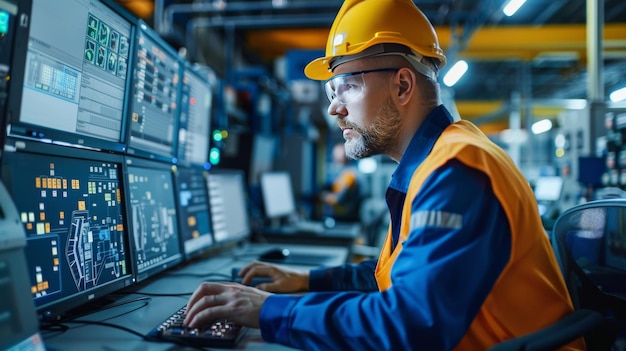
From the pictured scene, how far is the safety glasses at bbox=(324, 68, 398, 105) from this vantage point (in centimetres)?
116

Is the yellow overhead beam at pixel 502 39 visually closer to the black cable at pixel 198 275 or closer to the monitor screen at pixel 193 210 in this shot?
the monitor screen at pixel 193 210

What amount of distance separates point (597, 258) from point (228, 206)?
1.69 meters

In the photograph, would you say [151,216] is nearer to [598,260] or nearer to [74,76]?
[74,76]

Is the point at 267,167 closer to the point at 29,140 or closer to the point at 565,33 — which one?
the point at 29,140

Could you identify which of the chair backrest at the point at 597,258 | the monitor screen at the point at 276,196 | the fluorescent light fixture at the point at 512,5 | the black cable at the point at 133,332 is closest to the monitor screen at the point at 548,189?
the monitor screen at the point at 276,196

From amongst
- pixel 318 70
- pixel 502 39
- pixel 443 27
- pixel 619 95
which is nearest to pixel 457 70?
pixel 619 95

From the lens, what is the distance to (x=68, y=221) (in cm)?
102

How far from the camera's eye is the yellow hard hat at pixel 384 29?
1.13 meters

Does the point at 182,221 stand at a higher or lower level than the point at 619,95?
lower

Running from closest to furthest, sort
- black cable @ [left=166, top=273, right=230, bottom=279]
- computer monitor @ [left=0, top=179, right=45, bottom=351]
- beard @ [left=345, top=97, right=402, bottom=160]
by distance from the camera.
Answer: computer monitor @ [left=0, top=179, right=45, bottom=351] < beard @ [left=345, top=97, right=402, bottom=160] < black cable @ [left=166, top=273, right=230, bottom=279]

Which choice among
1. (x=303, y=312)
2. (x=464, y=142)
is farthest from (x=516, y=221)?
(x=303, y=312)

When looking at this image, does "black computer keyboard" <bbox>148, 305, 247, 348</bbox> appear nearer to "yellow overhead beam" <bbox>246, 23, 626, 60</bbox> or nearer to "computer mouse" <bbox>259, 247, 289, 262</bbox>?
"computer mouse" <bbox>259, 247, 289, 262</bbox>

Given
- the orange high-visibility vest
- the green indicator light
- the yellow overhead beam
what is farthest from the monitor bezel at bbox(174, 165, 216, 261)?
the yellow overhead beam

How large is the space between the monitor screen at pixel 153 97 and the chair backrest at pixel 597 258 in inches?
52.3
